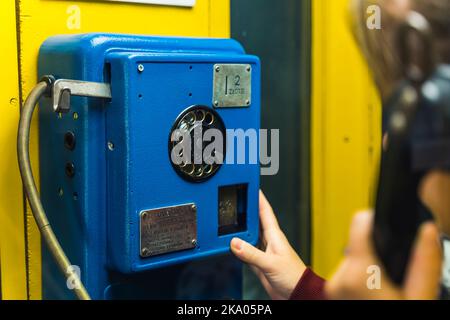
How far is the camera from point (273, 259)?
1147mm

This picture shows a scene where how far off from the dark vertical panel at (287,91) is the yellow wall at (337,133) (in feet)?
0.07

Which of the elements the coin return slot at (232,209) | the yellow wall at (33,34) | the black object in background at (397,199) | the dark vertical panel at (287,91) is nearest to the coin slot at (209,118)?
the coin return slot at (232,209)

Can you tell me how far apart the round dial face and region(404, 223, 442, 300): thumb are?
52cm

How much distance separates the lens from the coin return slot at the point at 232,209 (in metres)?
1.13

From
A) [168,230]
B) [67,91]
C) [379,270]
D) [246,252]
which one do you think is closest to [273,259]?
[246,252]

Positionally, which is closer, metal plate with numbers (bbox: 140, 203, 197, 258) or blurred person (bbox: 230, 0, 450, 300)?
blurred person (bbox: 230, 0, 450, 300)

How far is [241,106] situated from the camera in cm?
112

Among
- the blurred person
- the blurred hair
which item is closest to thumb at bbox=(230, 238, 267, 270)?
the blurred person

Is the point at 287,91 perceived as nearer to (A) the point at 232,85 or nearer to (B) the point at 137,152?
(A) the point at 232,85

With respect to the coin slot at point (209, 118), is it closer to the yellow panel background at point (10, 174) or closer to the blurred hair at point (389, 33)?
the yellow panel background at point (10, 174)

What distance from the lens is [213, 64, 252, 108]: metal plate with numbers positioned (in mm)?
1078

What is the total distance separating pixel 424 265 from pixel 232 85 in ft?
1.92

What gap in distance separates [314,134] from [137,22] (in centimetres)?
58

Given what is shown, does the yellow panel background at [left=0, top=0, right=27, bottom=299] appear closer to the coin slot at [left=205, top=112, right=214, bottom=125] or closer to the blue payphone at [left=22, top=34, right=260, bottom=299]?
the blue payphone at [left=22, top=34, right=260, bottom=299]
